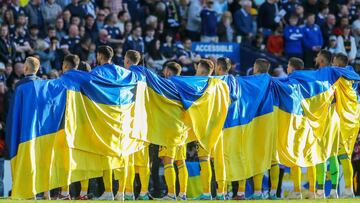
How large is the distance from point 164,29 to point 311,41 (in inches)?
160

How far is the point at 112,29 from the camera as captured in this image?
28.5 m

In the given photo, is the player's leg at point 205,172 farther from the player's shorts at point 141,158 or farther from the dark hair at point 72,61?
the dark hair at point 72,61

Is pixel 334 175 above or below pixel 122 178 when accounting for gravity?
below

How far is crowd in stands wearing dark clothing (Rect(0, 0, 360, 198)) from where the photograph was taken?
2720 centimetres

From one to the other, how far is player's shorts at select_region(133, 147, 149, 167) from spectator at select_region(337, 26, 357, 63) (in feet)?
40.7

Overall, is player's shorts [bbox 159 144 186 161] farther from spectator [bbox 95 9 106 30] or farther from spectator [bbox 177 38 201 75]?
spectator [bbox 95 9 106 30]

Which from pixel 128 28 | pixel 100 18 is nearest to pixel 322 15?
pixel 128 28

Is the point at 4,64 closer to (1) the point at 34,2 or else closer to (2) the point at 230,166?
(1) the point at 34,2

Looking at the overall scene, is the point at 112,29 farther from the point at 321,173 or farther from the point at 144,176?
the point at 144,176

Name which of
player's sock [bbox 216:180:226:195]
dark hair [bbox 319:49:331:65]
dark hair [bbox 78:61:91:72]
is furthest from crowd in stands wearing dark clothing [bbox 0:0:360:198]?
player's sock [bbox 216:180:226:195]

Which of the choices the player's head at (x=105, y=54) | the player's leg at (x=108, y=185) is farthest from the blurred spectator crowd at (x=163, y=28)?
the player's leg at (x=108, y=185)

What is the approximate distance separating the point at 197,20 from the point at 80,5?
361 centimetres

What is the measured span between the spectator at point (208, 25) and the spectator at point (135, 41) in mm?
2804

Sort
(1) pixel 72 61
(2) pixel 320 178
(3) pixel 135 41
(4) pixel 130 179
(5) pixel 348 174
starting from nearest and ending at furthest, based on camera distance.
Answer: (1) pixel 72 61 → (4) pixel 130 179 → (2) pixel 320 178 → (5) pixel 348 174 → (3) pixel 135 41
